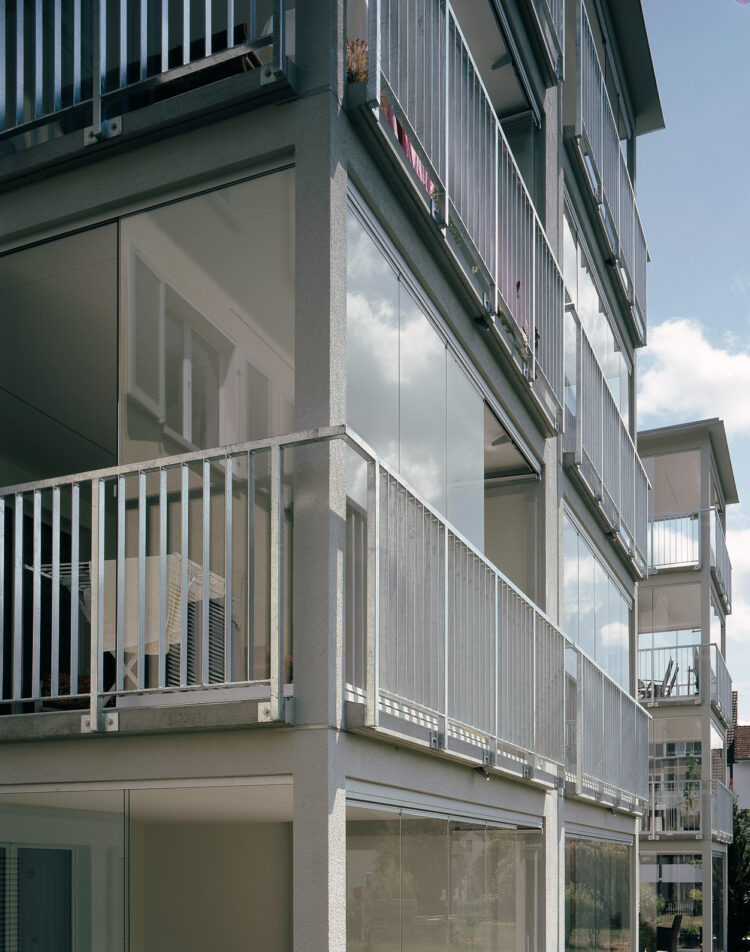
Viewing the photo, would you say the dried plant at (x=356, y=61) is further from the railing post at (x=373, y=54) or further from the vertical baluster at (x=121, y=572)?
the vertical baluster at (x=121, y=572)

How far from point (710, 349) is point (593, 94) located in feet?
230

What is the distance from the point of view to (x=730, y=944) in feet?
108

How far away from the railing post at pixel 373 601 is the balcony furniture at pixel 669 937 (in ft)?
80.1

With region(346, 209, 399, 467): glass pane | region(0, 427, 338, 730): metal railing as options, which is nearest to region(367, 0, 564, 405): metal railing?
region(346, 209, 399, 467): glass pane

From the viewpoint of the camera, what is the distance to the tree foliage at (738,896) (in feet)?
109

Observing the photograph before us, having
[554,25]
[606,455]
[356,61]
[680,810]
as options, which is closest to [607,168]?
[554,25]

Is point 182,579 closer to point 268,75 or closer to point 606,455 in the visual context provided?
point 268,75

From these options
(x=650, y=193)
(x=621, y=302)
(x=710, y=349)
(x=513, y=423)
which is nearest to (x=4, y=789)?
(x=513, y=423)

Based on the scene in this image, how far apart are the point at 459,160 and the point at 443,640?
3.18 meters

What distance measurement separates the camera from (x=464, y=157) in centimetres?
791

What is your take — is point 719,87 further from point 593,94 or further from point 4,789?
point 4,789

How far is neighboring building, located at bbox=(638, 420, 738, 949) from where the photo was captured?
29219 mm

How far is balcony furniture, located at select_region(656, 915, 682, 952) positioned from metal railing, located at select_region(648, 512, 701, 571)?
845 centimetres

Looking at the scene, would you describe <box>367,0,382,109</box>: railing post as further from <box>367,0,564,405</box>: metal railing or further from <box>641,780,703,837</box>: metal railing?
<box>641,780,703,837</box>: metal railing
